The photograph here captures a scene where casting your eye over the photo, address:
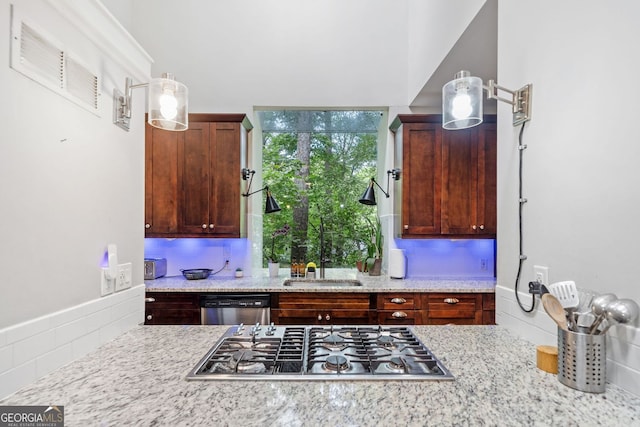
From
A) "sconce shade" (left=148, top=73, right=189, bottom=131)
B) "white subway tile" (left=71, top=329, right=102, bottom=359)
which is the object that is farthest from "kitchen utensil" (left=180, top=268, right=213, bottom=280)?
"sconce shade" (left=148, top=73, right=189, bottom=131)

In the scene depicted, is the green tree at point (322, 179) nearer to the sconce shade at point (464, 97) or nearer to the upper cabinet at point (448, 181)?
the upper cabinet at point (448, 181)

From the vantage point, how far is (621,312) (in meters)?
0.92

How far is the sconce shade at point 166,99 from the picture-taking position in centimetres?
150

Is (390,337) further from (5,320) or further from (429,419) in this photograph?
(5,320)

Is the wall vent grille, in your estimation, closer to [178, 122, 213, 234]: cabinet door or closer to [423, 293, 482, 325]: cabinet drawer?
[178, 122, 213, 234]: cabinet door

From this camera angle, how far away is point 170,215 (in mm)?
Result: 3023

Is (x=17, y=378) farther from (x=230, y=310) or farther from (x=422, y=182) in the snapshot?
(x=422, y=182)

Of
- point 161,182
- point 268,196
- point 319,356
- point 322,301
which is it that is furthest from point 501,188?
point 161,182

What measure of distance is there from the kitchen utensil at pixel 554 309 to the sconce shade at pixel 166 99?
1.68 m

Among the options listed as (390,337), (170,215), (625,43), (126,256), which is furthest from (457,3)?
(170,215)

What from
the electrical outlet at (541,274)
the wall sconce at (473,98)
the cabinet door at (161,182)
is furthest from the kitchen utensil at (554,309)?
the cabinet door at (161,182)

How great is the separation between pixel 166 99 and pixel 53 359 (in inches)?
43.7

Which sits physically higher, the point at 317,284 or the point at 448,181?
the point at 448,181

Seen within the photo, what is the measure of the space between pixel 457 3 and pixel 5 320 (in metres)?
2.89
